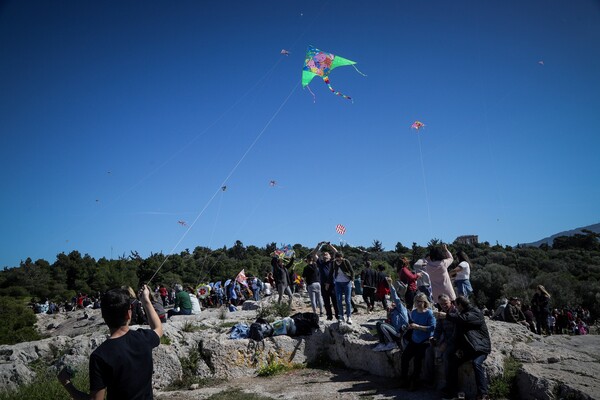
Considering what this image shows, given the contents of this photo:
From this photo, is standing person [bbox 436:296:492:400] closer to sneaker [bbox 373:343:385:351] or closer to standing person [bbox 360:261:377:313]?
sneaker [bbox 373:343:385:351]

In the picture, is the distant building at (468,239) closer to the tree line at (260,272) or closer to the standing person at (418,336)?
the tree line at (260,272)

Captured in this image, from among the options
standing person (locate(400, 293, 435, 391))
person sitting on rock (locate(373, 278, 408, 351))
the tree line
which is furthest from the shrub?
the tree line

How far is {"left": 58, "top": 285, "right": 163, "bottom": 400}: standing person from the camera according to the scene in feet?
8.81

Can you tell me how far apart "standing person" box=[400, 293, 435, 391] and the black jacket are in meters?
0.81

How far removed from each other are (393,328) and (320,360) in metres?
2.51

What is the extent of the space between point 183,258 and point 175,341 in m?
45.4

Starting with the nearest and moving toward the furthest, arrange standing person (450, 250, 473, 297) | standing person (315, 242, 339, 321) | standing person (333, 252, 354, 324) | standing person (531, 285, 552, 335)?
standing person (450, 250, 473, 297) → standing person (333, 252, 354, 324) → standing person (315, 242, 339, 321) → standing person (531, 285, 552, 335)

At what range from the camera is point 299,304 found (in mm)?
16516

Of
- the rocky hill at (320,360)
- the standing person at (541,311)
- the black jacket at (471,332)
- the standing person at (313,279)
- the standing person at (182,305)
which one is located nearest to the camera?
the black jacket at (471,332)

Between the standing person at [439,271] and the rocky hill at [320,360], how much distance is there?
132 centimetres

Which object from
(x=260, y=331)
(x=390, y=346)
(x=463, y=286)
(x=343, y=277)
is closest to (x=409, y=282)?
(x=463, y=286)

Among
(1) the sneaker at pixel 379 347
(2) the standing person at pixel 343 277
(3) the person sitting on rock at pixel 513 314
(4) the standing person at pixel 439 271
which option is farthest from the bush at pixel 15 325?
(3) the person sitting on rock at pixel 513 314

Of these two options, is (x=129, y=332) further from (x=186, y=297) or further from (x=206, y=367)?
(x=186, y=297)

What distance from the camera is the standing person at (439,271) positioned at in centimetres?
862
